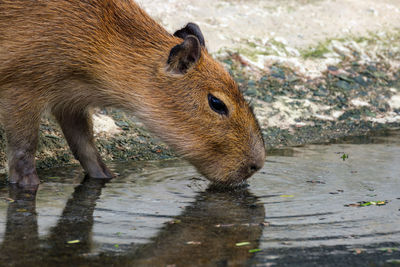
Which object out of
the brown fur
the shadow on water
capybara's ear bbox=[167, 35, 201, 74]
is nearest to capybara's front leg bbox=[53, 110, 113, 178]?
the brown fur

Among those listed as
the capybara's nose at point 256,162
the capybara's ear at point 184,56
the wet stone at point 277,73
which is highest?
the wet stone at point 277,73

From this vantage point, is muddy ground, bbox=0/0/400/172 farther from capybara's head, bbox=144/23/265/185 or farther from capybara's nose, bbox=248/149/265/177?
capybara's nose, bbox=248/149/265/177

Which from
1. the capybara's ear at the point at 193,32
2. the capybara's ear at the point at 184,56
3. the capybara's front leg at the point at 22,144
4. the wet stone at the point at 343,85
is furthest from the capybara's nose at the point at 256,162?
the wet stone at the point at 343,85

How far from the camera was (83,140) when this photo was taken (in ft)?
20.6

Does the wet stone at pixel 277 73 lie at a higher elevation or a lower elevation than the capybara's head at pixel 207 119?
higher

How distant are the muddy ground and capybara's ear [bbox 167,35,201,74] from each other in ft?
5.18

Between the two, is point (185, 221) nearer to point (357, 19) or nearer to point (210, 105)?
point (210, 105)

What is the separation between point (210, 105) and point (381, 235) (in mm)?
1896

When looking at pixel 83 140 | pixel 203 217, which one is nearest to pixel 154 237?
pixel 203 217

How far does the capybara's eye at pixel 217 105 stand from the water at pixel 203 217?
645mm

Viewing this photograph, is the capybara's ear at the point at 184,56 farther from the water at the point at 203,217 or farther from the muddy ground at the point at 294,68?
the muddy ground at the point at 294,68

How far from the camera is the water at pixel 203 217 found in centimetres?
373

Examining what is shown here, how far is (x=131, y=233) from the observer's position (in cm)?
415

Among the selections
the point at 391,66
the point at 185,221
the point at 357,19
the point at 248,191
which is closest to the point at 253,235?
the point at 185,221
